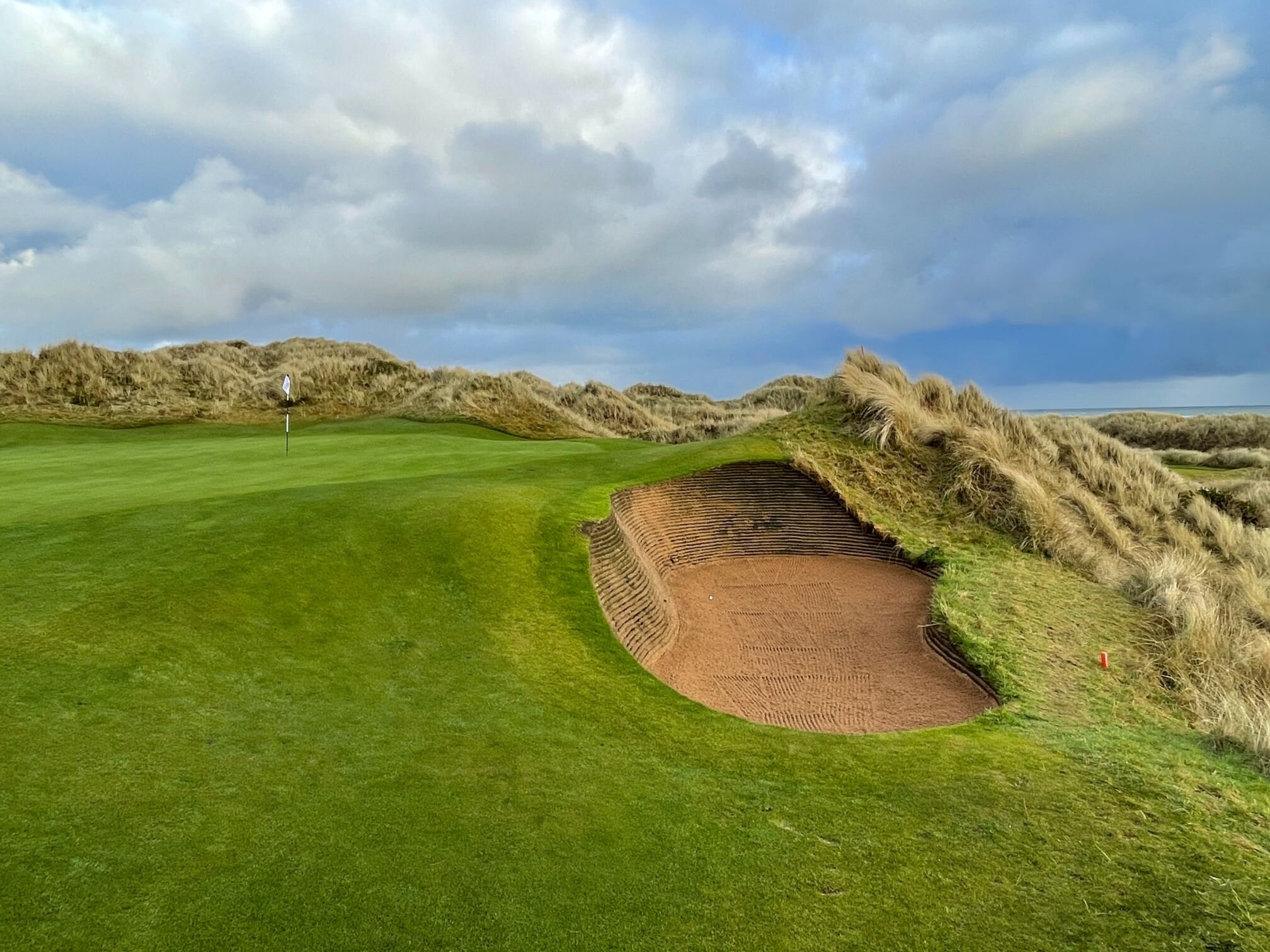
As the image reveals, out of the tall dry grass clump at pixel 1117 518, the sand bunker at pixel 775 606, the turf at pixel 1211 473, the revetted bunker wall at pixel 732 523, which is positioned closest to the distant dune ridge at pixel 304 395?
the tall dry grass clump at pixel 1117 518

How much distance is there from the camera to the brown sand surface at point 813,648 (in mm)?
9133

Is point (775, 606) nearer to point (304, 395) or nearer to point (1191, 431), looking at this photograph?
point (304, 395)

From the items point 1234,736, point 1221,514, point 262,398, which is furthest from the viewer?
point 262,398

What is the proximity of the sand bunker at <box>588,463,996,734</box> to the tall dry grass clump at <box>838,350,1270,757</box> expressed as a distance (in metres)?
3.04

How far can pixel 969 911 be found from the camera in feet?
14.0

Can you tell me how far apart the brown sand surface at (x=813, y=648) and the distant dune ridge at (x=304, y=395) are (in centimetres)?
821

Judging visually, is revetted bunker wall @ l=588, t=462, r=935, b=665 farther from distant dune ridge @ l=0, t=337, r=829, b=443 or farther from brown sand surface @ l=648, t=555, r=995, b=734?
distant dune ridge @ l=0, t=337, r=829, b=443

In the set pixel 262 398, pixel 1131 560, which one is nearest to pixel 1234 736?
pixel 1131 560

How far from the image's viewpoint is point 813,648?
11352 millimetres

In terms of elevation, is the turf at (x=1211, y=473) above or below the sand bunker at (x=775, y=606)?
above

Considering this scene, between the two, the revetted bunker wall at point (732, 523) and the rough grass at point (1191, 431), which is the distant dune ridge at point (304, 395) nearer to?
the revetted bunker wall at point (732, 523)

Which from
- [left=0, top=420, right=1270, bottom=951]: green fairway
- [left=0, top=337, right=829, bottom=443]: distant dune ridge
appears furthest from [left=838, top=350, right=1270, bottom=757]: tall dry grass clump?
[left=0, top=337, right=829, bottom=443]: distant dune ridge

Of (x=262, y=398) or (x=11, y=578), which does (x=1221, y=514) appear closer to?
(x=11, y=578)

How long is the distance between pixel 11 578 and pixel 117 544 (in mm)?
1139
